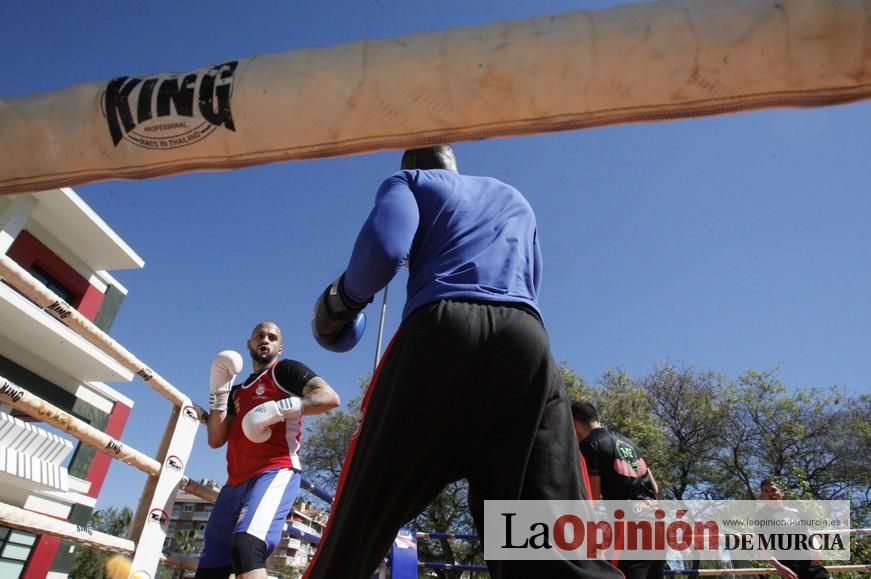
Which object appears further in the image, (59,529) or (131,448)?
(131,448)

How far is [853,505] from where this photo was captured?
75.6 feet

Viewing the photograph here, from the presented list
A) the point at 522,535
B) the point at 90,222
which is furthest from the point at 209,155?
the point at 90,222

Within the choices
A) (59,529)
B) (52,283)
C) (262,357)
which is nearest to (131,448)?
(59,529)

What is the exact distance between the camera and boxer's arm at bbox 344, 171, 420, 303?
54.8 inches

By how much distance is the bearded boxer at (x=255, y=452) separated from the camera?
2.72 meters

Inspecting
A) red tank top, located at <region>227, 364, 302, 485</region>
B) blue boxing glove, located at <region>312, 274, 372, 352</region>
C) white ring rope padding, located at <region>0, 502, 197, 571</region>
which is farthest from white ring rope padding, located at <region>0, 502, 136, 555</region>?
blue boxing glove, located at <region>312, 274, 372, 352</region>

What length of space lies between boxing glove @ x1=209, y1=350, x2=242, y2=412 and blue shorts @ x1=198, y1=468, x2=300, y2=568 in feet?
1.96

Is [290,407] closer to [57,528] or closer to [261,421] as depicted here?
[261,421]

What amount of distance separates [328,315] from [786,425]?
28.6 metres

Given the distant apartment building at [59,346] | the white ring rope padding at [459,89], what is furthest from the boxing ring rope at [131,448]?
the distant apartment building at [59,346]

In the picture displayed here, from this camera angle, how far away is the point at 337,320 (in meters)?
1.53

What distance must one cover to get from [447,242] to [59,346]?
18.0m

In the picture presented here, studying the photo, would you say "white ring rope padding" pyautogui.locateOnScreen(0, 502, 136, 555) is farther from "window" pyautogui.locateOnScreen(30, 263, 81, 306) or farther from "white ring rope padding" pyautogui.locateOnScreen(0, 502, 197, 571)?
"window" pyautogui.locateOnScreen(30, 263, 81, 306)

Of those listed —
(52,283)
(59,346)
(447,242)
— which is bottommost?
(447,242)
